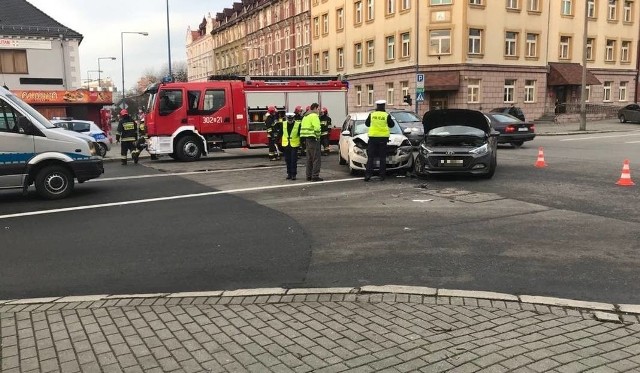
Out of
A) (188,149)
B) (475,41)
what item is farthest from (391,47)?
(188,149)

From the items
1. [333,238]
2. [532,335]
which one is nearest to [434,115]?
[333,238]

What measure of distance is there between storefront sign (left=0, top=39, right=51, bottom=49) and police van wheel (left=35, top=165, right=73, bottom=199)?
26.8m

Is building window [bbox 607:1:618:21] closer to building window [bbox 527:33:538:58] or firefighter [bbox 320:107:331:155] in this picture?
Result: building window [bbox 527:33:538:58]

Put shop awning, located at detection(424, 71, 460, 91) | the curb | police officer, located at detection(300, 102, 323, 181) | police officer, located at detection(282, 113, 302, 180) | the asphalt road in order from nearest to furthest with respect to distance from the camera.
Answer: the curb < the asphalt road < police officer, located at detection(300, 102, 323, 181) < police officer, located at detection(282, 113, 302, 180) < shop awning, located at detection(424, 71, 460, 91)

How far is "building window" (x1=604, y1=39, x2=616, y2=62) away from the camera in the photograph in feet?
152

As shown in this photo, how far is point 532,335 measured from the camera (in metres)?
4.13

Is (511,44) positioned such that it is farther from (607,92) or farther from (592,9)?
(607,92)

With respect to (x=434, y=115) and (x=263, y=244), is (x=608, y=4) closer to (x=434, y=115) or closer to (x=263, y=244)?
(x=434, y=115)

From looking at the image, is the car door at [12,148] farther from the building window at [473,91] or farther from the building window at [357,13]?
the building window at [357,13]

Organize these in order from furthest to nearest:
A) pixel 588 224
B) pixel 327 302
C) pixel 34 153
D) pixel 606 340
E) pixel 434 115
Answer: pixel 434 115 → pixel 34 153 → pixel 588 224 → pixel 327 302 → pixel 606 340

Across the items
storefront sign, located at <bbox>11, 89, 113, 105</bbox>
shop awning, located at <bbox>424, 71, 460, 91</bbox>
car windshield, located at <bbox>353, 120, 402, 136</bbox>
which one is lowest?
car windshield, located at <bbox>353, 120, 402, 136</bbox>

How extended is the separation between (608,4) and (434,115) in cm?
4074

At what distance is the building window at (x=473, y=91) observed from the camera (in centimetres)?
3925

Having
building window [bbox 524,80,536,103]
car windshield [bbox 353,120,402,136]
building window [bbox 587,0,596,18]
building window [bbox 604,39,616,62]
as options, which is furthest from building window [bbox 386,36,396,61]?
car windshield [bbox 353,120,402,136]
